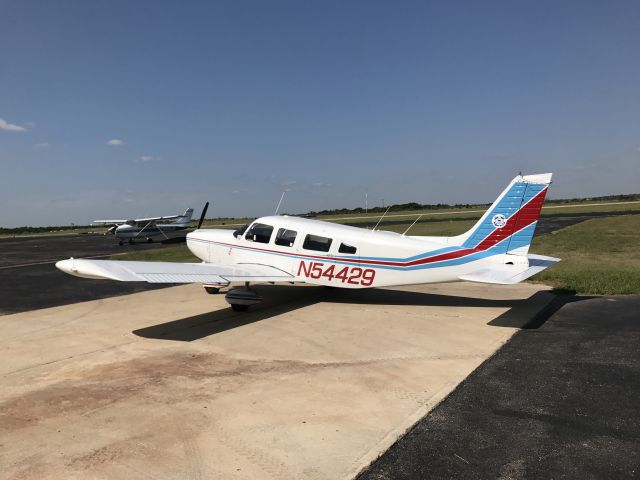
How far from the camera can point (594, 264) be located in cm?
1620

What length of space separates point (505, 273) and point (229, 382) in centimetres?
613

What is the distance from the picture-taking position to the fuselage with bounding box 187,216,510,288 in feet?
32.6

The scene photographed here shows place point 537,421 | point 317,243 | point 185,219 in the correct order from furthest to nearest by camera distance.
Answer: point 185,219 < point 317,243 < point 537,421

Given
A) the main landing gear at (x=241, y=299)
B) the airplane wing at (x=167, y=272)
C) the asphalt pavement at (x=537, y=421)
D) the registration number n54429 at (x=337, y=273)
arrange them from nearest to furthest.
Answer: the asphalt pavement at (x=537, y=421)
the airplane wing at (x=167, y=272)
the main landing gear at (x=241, y=299)
the registration number n54429 at (x=337, y=273)

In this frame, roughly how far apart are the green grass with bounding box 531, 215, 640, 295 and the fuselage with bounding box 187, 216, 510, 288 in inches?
177

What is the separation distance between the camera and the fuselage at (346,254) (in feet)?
32.6

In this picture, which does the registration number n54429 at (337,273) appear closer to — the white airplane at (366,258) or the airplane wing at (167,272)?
the white airplane at (366,258)

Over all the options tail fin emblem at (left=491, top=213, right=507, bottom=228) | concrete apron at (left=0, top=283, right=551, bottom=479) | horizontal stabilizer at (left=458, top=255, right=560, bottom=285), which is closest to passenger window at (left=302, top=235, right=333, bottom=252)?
concrete apron at (left=0, top=283, right=551, bottom=479)

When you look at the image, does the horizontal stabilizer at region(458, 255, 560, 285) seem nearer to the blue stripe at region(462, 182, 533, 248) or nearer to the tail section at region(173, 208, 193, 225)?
the blue stripe at region(462, 182, 533, 248)

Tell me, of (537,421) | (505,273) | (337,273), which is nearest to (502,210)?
(505,273)

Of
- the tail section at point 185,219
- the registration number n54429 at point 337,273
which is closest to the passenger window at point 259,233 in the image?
the registration number n54429 at point 337,273

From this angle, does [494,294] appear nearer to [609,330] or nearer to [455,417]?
[609,330]

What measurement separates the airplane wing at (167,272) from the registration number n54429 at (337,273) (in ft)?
1.54

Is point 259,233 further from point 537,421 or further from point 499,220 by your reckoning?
point 537,421
